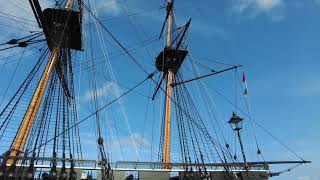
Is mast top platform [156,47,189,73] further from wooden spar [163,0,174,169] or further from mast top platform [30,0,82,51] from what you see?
mast top platform [30,0,82,51]

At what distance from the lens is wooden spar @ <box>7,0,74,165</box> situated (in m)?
16.5

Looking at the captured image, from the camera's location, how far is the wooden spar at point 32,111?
1647cm

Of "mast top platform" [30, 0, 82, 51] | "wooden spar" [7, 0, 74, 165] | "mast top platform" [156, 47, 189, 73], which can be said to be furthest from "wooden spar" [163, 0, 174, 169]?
"mast top platform" [30, 0, 82, 51]

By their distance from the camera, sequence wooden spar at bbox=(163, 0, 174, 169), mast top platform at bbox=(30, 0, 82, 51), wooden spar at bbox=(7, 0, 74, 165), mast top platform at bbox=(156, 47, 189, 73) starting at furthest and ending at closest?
mast top platform at bbox=(156, 47, 189, 73) < wooden spar at bbox=(163, 0, 174, 169) < mast top platform at bbox=(30, 0, 82, 51) < wooden spar at bbox=(7, 0, 74, 165)

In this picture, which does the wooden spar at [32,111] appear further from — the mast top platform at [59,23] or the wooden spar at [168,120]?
the wooden spar at [168,120]

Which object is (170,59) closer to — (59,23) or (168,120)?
(168,120)

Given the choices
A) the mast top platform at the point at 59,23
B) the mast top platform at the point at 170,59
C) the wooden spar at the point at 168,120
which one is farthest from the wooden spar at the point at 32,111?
the mast top platform at the point at 170,59

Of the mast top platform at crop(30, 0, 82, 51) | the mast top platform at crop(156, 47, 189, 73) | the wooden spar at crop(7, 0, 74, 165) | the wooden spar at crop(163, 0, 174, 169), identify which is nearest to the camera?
the wooden spar at crop(7, 0, 74, 165)

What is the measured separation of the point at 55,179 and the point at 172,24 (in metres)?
23.7

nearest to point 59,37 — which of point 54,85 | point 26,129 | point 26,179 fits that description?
point 54,85

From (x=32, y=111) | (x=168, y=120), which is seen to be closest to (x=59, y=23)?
(x=32, y=111)

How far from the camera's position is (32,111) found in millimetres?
17719

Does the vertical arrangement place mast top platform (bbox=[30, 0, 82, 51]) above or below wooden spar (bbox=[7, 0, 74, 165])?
above

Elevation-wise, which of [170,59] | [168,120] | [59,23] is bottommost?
[168,120]
